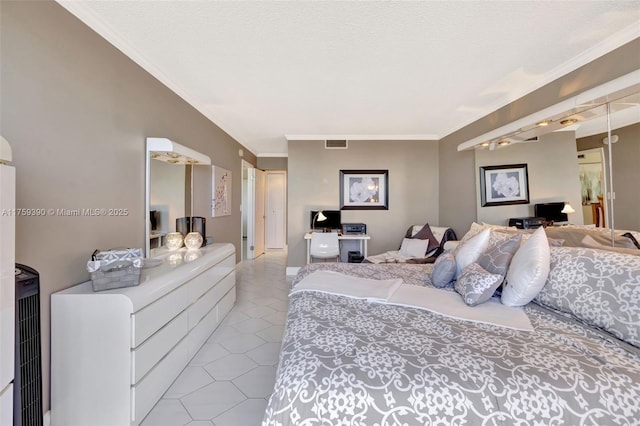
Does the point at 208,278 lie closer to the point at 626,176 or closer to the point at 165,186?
the point at 165,186

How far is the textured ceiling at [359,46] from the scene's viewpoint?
5.33ft

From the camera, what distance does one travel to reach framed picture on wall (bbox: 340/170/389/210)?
4617 millimetres

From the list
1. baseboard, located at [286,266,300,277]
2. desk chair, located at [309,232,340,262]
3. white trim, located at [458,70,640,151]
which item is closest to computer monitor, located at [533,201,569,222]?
white trim, located at [458,70,640,151]

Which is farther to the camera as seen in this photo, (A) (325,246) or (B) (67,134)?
(A) (325,246)

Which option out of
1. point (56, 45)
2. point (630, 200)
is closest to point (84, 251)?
point (56, 45)

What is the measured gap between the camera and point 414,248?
389 cm

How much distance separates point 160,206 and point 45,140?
1110 mm

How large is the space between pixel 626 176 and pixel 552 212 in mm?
479

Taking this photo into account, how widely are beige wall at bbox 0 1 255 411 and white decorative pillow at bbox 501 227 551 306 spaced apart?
101 inches

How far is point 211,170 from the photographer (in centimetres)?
359

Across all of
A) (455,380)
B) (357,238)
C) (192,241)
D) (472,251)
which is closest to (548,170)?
(472,251)

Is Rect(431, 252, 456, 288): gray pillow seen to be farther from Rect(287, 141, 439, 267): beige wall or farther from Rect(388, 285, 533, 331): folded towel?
Rect(287, 141, 439, 267): beige wall

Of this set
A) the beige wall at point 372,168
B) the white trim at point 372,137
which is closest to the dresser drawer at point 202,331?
the beige wall at point 372,168

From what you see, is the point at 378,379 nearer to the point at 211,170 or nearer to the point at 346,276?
the point at 346,276
